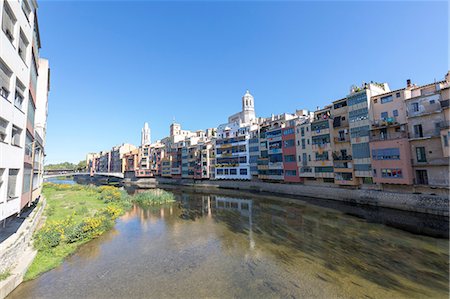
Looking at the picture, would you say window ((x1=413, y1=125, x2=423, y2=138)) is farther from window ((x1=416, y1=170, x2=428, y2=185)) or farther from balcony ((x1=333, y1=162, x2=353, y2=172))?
balcony ((x1=333, y1=162, x2=353, y2=172))

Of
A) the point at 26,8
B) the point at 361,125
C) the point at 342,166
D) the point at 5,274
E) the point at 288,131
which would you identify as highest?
the point at 26,8

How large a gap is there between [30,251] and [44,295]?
6.53 m

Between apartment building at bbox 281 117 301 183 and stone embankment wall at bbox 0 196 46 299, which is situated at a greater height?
apartment building at bbox 281 117 301 183

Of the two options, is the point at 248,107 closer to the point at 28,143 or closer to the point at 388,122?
the point at 388,122

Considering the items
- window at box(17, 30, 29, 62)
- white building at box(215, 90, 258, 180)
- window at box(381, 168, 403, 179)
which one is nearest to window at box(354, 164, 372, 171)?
window at box(381, 168, 403, 179)

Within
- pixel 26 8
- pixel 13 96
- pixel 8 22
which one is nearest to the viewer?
pixel 8 22

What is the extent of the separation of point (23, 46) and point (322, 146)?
150ft

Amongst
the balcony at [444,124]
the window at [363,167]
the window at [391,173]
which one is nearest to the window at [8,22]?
the balcony at [444,124]

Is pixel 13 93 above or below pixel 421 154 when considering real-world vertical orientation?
above

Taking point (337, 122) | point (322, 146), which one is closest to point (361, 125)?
point (337, 122)

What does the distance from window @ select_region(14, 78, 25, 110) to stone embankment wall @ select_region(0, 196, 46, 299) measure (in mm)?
8999

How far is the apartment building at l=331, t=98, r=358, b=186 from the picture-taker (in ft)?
128

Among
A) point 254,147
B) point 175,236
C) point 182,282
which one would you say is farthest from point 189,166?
point 182,282

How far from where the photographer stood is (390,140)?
33.3m
